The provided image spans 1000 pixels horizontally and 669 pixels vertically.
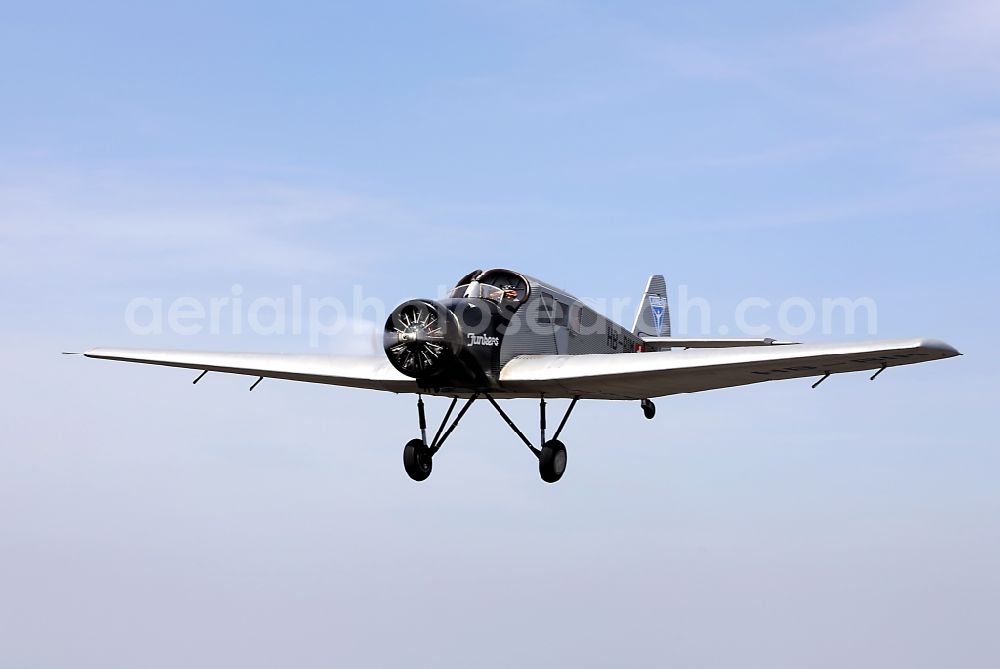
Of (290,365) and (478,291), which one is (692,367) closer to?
(478,291)

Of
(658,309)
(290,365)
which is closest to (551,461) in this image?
(290,365)

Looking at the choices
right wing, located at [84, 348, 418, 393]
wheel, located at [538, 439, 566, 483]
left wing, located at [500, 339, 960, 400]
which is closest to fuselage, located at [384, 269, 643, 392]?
left wing, located at [500, 339, 960, 400]

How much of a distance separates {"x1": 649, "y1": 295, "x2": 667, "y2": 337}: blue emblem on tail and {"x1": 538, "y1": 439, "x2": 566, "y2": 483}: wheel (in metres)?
8.16

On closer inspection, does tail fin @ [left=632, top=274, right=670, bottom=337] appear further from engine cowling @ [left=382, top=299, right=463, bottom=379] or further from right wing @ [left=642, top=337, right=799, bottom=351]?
engine cowling @ [left=382, top=299, right=463, bottom=379]

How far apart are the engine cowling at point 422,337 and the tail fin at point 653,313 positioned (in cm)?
965

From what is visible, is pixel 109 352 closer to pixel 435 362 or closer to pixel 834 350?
pixel 435 362

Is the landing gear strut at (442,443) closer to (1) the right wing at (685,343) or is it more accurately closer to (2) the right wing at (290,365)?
(2) the right wing at (290,365)

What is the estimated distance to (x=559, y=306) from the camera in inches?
728

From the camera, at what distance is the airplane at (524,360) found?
51.1 ft

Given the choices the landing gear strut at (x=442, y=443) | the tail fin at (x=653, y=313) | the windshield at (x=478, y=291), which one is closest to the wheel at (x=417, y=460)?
the landing gear strut at (x=442, y=443)

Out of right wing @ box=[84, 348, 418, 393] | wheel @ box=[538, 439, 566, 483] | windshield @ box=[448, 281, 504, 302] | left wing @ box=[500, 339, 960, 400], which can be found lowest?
wheel @ box=[538, 439, 566, 483]

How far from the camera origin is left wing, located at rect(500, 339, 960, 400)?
14.5m

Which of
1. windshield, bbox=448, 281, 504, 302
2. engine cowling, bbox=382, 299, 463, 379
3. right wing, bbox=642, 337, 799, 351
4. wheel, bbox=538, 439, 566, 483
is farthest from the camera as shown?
right wing, bbox=642, 337, 799, 351

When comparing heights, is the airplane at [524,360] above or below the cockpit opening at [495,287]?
below
